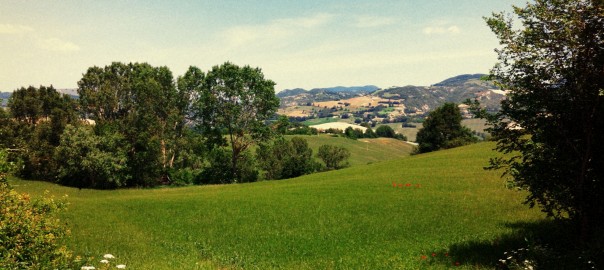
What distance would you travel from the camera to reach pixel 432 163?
53094 millimetres

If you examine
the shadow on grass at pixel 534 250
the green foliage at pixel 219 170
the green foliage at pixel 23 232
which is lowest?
the green foliage at pixel 219 170

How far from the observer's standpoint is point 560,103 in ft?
41.9

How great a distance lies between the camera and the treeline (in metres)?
58.5

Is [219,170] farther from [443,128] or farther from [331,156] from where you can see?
[331,156]

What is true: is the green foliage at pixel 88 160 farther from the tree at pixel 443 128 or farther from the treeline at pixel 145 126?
the tree at pixel 443 128

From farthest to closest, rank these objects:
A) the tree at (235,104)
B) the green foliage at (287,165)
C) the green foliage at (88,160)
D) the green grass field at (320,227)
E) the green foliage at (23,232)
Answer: the green foliage at (287,165)
the tree at (235,104)
the green foliage at (88,160)
the green grass field at (320,227)
the green foliage at (23,232)

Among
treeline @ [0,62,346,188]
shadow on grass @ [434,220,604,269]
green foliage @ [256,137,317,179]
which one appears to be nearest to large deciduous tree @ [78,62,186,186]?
treeline @ [0,62,346,188]

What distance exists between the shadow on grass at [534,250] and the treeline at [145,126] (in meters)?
50.8

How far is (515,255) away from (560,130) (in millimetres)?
5979

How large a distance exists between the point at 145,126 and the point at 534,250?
226ft

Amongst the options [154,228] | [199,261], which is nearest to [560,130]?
[199,261]

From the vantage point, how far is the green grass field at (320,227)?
17.4 metres

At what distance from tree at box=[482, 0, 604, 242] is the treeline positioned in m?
53.1

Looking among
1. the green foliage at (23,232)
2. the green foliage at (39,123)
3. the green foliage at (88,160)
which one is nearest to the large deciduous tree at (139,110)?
the green foliage at (88,160)
